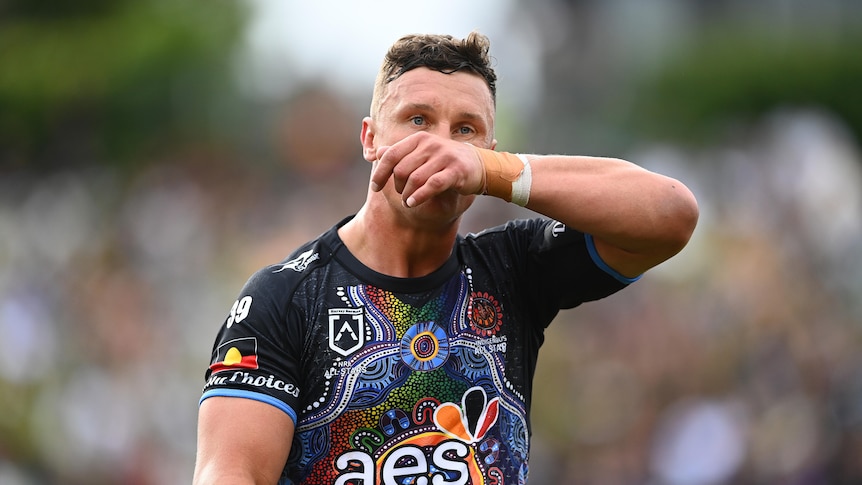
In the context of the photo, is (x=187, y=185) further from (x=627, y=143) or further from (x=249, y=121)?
(x=627, y=143)

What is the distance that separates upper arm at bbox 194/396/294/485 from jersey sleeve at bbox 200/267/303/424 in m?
0.04

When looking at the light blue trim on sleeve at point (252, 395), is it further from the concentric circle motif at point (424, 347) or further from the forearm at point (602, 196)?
the forearm at point (602, 196)

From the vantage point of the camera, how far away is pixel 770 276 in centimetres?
1105

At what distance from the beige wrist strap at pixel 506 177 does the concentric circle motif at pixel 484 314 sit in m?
0.52

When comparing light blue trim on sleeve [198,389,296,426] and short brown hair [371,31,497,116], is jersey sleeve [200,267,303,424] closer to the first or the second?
light blue trim on sleeve [198,389,296,426]

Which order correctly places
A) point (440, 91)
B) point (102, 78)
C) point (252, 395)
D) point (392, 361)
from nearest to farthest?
point (252, 395)
point (392, 361)
point (440, 91)
point (102, 78)

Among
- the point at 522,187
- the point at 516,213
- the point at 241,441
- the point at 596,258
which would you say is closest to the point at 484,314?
the point at 596,258

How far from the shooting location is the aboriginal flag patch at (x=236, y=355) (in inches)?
148

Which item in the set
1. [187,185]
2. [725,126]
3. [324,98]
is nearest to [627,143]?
[725,126]

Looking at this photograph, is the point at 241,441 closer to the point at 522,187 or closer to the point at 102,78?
the point at 522,187

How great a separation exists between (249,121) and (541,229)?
17.7 metres

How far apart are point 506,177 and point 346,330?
796 mm

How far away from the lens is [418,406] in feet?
12.9

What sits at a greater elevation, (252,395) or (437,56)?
(437,56)
